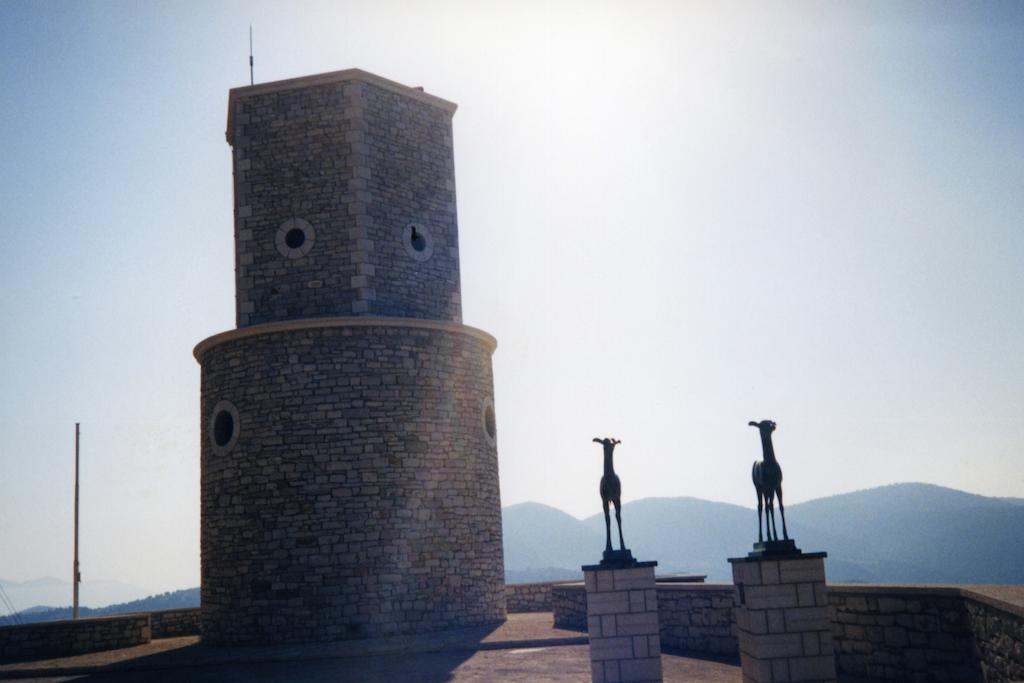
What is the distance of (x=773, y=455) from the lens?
7.50 m

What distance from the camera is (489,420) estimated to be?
16375mm

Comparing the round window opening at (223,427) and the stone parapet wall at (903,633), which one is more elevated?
the round window opening at (223,427)

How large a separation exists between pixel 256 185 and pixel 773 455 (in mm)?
12294

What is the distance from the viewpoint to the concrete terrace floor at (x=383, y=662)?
9.42 metres

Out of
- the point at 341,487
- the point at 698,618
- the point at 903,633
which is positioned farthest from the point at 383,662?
the point at 903,633

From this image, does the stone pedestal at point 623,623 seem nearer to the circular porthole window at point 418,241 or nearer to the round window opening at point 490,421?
the round window opening at point 490,421

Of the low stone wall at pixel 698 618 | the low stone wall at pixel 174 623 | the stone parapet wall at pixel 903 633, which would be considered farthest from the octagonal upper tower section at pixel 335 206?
the stone parapet wall at pixel 903 633

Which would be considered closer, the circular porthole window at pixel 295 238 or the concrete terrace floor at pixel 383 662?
the concrete terrace floor at pixel 383 662

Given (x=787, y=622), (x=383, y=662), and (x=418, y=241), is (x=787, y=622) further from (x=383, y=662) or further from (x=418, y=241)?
(x=418, y=241)

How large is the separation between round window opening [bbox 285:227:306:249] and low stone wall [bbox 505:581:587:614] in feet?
30.7

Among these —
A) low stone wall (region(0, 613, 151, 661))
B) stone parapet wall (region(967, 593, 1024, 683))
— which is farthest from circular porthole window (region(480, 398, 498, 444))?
stone parapet wall (region(967, 593, 1024, 683))

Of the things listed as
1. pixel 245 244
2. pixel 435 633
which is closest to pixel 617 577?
pixel 435 633

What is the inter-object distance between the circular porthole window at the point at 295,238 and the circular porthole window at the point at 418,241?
6.01 ft

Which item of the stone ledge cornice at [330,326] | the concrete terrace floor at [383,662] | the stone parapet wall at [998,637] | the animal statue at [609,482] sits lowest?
the concrete terrace floor at [383,662]
